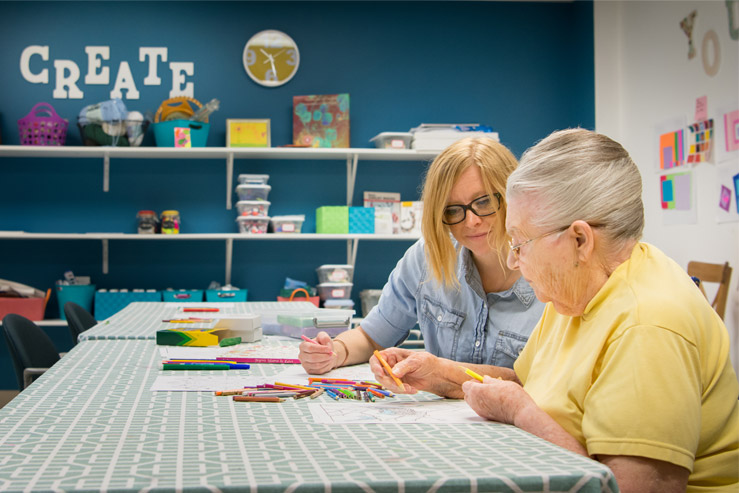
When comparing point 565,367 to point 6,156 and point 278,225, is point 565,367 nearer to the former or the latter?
point 278,225

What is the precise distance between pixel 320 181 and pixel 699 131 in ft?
7.64

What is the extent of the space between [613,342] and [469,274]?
33.1 inches

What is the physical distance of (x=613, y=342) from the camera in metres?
1.01

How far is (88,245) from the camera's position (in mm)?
4645

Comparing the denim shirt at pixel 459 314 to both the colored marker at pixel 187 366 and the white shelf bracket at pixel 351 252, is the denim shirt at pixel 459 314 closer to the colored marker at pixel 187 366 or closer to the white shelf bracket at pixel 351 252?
the colored marker at pixel 187 366

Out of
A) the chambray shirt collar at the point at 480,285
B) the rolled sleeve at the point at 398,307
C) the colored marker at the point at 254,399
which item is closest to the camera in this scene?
the colored marker at the point at 254,399

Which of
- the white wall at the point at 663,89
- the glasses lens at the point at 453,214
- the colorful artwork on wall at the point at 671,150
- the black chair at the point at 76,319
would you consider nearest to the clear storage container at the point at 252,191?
the black chair at the point at 76,319

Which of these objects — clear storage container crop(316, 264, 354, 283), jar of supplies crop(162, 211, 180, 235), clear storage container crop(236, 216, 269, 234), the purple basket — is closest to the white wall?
clear storage container crop(316, 264, 354, 283)

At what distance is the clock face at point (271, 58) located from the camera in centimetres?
475

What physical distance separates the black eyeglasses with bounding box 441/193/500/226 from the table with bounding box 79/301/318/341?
892 mm

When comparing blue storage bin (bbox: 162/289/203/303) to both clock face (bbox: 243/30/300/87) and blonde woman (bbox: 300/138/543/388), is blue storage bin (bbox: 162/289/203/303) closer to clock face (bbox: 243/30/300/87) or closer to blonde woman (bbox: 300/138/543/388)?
clock face (bbox: 243/30/300/87)

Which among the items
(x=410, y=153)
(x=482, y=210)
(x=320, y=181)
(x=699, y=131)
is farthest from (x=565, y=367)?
(x=320, y=181)

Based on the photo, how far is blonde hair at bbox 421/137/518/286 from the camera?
5.78 feet

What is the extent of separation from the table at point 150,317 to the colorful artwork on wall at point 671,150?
212cm
